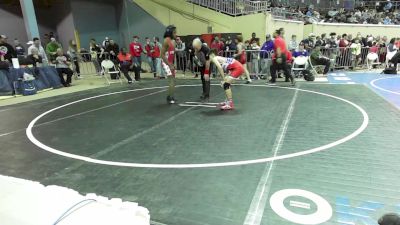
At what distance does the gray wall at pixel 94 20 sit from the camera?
750 inches

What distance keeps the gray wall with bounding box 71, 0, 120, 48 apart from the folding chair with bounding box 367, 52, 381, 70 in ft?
50.0

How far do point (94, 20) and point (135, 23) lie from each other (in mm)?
2651

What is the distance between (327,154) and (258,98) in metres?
4.19

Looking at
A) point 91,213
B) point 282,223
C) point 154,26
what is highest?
point 154,26

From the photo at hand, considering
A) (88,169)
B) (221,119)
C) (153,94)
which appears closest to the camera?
(88,169)

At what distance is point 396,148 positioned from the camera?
477 cm

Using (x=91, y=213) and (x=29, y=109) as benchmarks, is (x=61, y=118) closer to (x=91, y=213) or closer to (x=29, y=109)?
(x=29, y=109)

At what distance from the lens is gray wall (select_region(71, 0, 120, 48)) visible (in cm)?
1905

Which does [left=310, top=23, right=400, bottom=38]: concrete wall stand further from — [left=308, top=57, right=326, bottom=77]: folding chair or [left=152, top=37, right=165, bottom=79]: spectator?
[left=152, top=37, right=165, bottom=79]: spectator

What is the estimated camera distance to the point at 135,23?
19.8 metres

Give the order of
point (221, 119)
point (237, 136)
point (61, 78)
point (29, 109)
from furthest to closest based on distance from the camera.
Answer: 1. point (61, 78)
2. point (29, 109)
3. point (221, 119)
4. point (237, 136)

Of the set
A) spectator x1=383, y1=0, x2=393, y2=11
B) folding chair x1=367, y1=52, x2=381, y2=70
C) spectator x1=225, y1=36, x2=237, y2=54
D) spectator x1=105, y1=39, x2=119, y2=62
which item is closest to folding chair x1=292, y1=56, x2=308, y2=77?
spectator x1=225, y1=36, x2=237, y2=54

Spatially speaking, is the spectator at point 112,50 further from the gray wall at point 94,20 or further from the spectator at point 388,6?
the spectator at point 388,6

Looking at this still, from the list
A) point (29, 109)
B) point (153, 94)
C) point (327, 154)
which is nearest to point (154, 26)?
point (153, 94)
